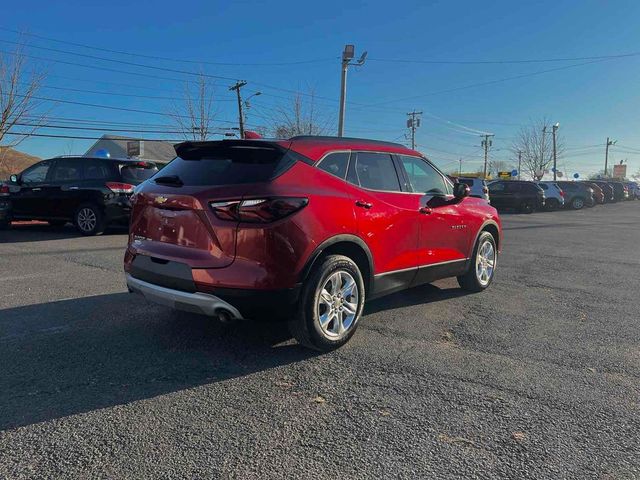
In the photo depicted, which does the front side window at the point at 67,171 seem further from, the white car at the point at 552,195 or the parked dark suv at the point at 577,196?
the parked dark suv at the point at 577,196

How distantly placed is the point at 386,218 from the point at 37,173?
965cm

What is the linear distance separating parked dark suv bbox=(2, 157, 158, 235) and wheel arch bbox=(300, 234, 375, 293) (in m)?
7.71

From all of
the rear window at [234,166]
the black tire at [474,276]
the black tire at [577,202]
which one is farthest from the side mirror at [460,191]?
the black tire at [577,202]

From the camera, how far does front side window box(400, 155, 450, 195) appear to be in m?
5.05

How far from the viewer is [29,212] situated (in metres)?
10.9

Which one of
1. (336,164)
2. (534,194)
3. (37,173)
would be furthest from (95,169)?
(534,194)

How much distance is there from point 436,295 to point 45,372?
14.0 feet

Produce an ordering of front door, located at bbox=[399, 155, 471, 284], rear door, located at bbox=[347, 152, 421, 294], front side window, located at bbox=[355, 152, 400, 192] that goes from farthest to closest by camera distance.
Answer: front door, located at bbox=[399, 155, 471, 284] → front side window, located at bbox=[355, 152, 400, 192] → rear door, located at bbox=[347, 152, 421, 294]

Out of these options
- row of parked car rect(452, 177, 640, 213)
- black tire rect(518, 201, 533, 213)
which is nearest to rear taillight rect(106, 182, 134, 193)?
row of parked car rect(452, 177, 640, 213)

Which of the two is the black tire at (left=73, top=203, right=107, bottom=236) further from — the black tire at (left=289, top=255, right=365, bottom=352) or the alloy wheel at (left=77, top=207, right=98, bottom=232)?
the black tire at (left=289, top=255, right=365, bottom=352)

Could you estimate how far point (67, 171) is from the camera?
10.8m

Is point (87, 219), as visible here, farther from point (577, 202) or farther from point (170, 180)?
point (577, 202)

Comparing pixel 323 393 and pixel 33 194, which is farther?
pixel 33 194

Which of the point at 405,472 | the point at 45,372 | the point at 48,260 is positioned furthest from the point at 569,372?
the point at 48,260
